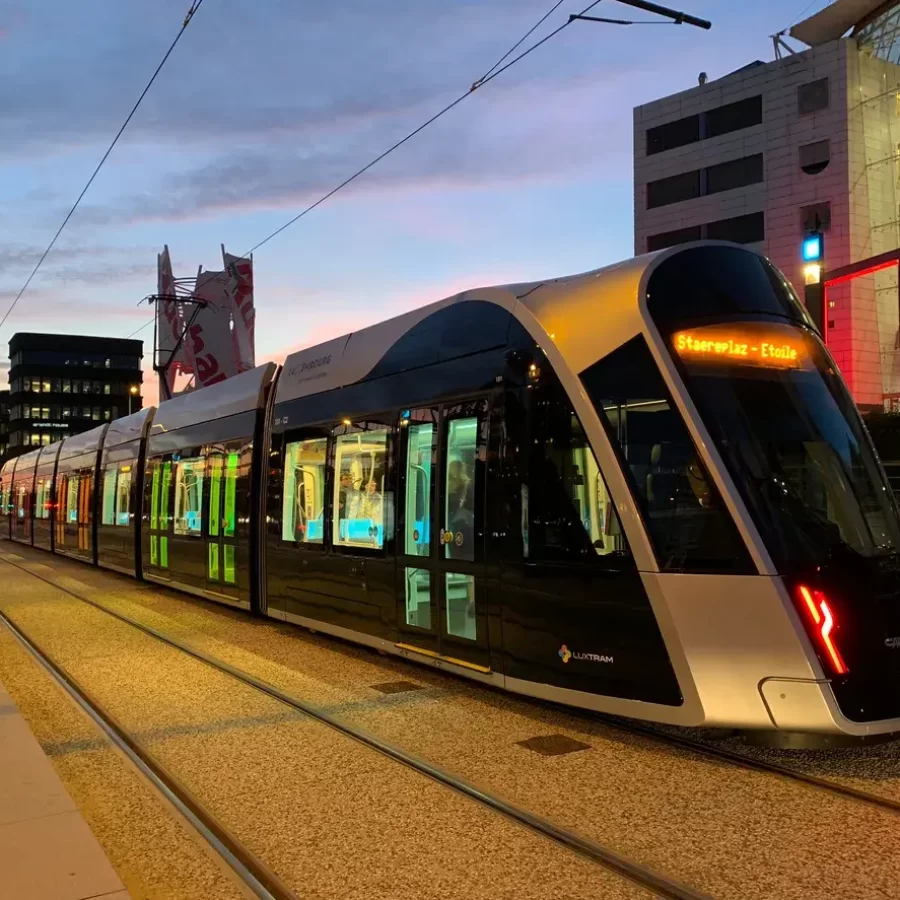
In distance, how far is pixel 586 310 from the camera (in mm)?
6059

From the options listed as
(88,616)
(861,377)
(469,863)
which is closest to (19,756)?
(469,863)

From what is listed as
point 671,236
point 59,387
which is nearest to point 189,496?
point 671,236

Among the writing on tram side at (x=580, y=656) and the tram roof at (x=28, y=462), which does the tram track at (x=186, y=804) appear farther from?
the tram roof at (x=28, y=462)

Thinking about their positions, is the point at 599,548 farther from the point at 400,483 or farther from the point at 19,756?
the point at 19,756

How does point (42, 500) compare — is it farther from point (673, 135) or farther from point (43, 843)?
point (673, 135)

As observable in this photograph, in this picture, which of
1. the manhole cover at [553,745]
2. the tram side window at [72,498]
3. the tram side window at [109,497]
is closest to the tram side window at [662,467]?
the manhole cover at [553,745]

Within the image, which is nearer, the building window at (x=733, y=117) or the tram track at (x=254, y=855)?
the tram track at (x=254, y=855)

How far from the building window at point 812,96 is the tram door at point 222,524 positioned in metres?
42.1

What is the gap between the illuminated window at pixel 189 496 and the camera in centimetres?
1354

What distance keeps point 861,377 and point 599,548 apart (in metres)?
44.3

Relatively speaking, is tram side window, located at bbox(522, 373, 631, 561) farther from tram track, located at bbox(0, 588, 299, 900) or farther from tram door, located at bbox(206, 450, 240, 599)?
tram door, located at bbox(206, 450, 240, 599)

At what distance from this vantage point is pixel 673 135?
5169 cm

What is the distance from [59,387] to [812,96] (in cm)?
10629

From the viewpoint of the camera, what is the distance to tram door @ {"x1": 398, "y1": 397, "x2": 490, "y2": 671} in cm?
687
